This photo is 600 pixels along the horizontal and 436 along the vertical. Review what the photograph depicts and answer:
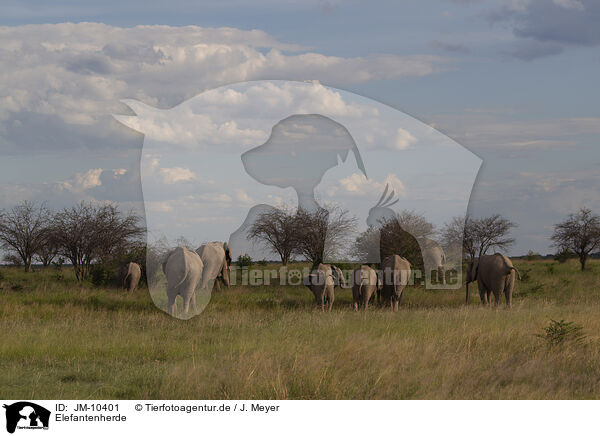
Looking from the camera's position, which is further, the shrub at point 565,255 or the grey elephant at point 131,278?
the shrub at point 565,255

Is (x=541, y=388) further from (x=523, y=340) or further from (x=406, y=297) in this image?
(x=406, y=297)

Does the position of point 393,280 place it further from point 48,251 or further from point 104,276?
point 48,251

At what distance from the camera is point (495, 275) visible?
16422 mm

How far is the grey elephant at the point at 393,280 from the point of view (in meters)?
15.9

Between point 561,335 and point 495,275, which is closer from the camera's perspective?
point 561,335

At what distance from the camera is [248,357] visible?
8.17 meters

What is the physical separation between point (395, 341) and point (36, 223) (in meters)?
30.6

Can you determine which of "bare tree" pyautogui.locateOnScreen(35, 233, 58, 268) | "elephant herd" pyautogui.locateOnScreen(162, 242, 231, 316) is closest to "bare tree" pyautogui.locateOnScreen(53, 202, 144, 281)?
"bare tree" pyautogui.locateOnScreen(35, 233, 58, 268)

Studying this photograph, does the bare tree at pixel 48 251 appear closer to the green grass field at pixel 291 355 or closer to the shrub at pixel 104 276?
the shrub at pixel 104 276

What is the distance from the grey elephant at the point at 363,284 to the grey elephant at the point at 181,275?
153 inches

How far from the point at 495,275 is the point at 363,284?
3705 millimetres
